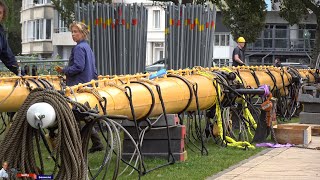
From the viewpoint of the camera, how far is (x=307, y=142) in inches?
483

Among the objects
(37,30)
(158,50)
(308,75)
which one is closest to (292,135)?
(308,75)

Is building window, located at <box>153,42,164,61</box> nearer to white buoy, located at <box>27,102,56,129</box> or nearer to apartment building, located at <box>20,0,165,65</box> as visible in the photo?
apartment building, located at <box>20,0,165,65</box>

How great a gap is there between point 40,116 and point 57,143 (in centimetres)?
28

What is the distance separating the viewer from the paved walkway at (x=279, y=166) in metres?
9.12

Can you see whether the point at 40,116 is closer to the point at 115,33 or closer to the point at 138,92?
the point at 138,92

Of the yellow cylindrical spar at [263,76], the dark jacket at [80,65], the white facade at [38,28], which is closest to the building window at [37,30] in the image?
the white facade at [38,28]

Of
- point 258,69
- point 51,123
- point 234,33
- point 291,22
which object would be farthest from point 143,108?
point 234,33

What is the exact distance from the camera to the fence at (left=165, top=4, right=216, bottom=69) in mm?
16547

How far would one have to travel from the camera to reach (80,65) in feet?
34.5

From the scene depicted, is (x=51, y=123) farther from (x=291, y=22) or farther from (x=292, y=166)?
(x=291, y=22)

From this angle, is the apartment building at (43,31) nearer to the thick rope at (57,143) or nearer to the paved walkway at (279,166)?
the paved walkway at (279,166)

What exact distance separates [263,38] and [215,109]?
43.4 meters

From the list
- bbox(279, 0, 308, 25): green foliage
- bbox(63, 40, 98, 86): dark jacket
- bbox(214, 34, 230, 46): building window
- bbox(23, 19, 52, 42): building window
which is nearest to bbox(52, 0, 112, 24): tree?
bbox(214, 34, 230, 46): building window

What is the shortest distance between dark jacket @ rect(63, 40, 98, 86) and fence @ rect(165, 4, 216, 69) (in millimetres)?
5980
